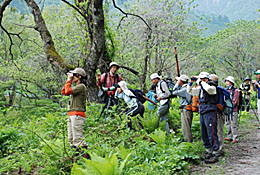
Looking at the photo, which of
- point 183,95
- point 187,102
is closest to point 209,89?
point 183,95

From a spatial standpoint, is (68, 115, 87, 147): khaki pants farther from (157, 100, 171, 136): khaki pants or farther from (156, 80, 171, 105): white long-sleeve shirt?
(157, 100, 171, 136): khaki pants

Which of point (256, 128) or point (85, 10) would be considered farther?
point (256, 128)

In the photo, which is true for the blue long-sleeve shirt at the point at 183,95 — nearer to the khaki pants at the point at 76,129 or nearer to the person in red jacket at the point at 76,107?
the person in red jacket at the point at 76,107

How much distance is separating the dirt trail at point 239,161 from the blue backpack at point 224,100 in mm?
1157

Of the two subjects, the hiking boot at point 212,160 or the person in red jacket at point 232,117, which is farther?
the person in red jacket at point 232,117

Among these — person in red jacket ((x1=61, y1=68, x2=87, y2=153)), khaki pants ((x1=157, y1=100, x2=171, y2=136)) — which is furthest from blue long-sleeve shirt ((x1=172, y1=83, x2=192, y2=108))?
person in red jacket ((x1=61, y1=68, x2=87, y2=153))

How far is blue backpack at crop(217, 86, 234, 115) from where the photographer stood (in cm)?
614

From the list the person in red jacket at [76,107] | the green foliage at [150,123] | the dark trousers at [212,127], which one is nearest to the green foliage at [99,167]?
the person in red jacket at [76,107]

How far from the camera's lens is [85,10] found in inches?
314

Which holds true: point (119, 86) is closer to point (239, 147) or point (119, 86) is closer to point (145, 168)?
point (145, 168)

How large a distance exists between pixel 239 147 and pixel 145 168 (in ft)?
12.5

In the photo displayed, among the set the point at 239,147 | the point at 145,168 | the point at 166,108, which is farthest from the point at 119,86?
the point at 239,147

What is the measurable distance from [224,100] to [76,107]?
11.8 ft

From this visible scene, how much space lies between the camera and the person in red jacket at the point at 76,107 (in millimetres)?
5332
